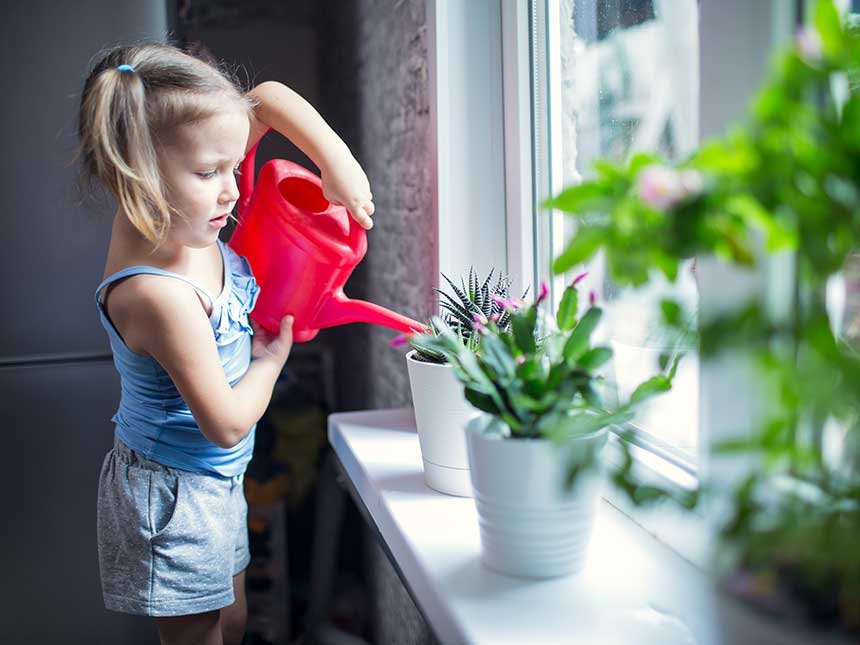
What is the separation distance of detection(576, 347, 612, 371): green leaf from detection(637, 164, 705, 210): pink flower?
35 centimetres

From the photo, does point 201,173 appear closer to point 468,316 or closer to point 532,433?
point 468,316

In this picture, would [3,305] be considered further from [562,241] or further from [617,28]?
[617,28]

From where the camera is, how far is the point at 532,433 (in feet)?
2.73

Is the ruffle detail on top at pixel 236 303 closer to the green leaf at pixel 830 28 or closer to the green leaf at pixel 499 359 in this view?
the green leaf at pixel 499 359

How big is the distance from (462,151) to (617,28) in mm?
432

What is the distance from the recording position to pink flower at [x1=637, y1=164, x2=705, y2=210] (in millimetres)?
441

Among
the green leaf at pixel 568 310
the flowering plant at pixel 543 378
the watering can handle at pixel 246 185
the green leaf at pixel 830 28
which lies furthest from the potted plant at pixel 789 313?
the watering can handle at pixel 246 185

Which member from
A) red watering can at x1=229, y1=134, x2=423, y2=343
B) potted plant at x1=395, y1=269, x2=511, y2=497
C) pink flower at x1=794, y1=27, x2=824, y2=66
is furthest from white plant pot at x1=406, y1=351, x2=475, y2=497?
pink flower at x1=794, y1=27, x2=824, y2=66

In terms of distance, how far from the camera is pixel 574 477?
49 centimetres

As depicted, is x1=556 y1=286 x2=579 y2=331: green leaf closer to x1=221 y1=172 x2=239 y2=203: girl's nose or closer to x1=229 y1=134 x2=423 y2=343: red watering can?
x1=229 y1=134 x2=423 y2=343: red watering can

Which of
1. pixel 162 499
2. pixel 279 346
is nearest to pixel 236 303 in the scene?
pixel 279 346

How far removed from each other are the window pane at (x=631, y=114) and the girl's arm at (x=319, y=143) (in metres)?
0.34

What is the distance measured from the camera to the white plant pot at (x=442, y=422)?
1113 millimetres

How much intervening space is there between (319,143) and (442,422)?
50 centimetres
